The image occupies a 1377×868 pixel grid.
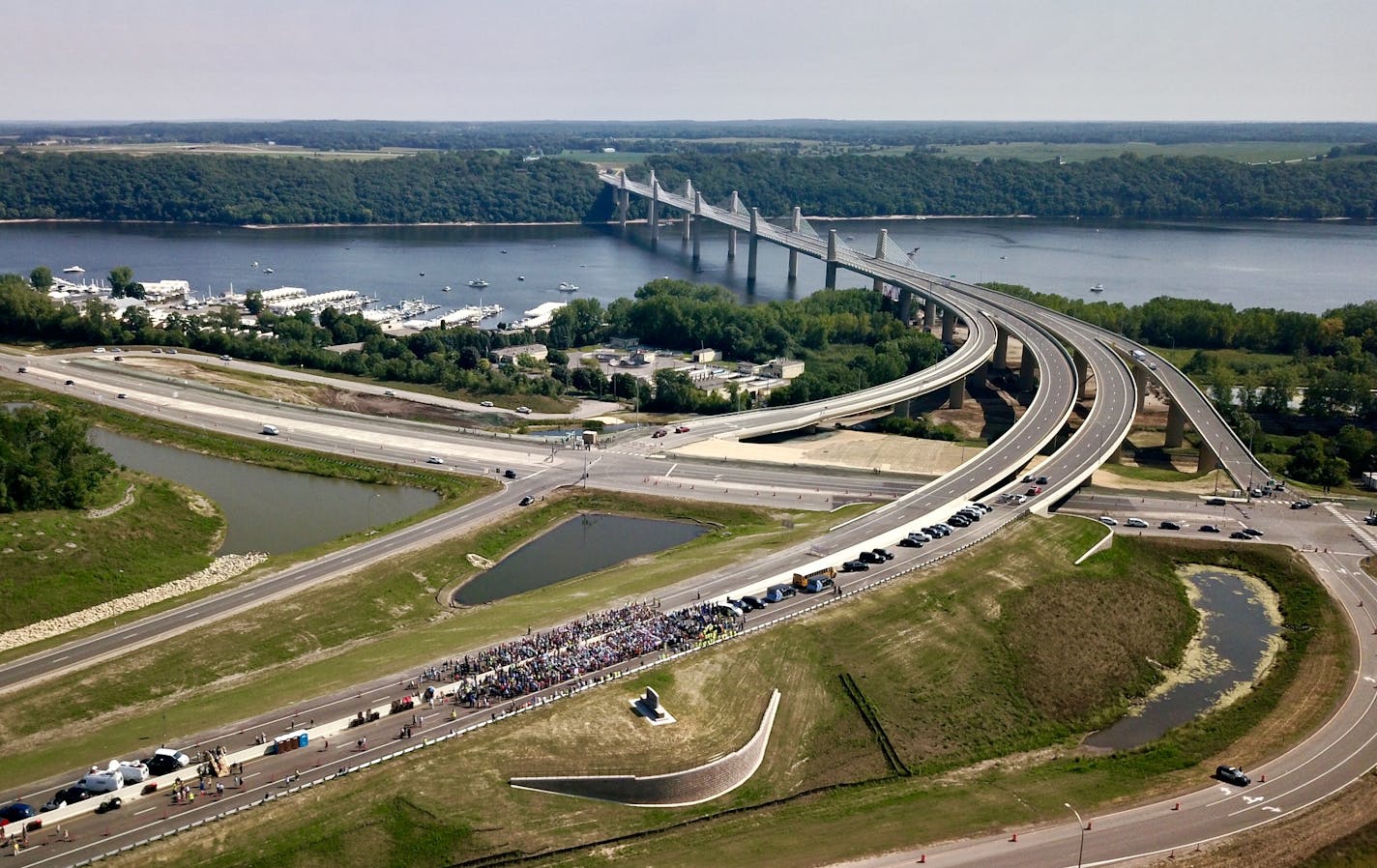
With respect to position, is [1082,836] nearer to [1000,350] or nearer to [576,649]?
[576,649]

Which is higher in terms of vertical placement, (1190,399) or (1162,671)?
(1190,399)

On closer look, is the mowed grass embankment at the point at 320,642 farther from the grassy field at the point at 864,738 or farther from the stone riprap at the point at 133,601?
the grassy field at the point at 864,738

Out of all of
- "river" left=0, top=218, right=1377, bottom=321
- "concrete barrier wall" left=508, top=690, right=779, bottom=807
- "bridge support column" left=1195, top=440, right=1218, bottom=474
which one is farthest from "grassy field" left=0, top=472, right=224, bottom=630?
"river" left=0, top=218, right=1377, bottom=321

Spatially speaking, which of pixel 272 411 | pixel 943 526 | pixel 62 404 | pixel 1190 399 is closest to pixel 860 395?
pixel 1190 399

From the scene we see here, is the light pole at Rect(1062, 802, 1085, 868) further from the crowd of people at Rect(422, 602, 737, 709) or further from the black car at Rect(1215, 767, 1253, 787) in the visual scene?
the crowd of people at Rect(422, 602, 737, 709)

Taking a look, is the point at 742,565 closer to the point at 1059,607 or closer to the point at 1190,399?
the point at 1059,607

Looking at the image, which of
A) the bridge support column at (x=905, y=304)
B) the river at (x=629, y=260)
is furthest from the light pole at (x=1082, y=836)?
the river at (x=629, y=260)
